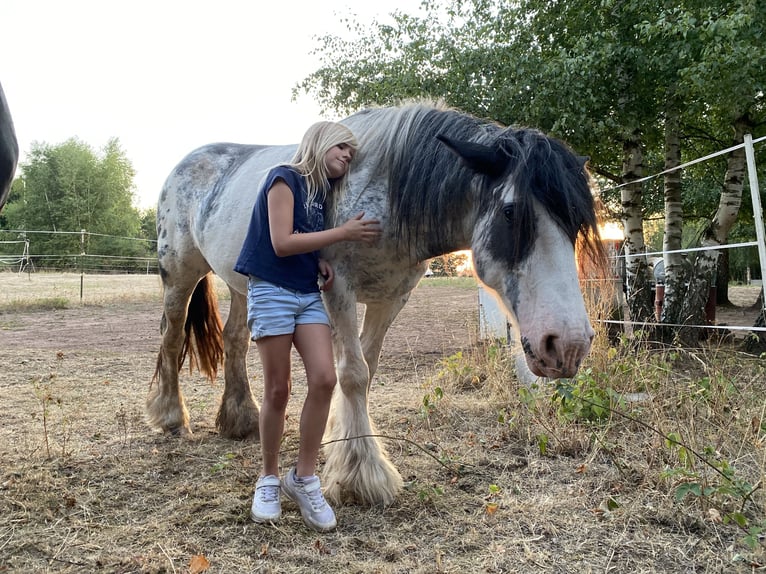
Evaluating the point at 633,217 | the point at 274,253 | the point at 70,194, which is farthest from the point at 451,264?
the point at 70,194

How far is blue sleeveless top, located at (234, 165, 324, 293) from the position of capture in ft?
7.85

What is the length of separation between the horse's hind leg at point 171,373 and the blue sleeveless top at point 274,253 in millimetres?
2001

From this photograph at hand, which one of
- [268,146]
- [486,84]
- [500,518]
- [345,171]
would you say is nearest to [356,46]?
[486,84]

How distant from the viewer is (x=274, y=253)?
2.41 metres

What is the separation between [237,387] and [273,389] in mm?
1789

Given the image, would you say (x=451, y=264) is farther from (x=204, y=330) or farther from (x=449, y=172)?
(x=204, y=330)

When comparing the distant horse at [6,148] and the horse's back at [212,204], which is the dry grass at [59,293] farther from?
the distant horse at [6,148]

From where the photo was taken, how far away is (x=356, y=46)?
1223 cm

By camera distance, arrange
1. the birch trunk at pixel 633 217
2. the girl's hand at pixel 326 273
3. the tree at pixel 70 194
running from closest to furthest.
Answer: the girl's hand at pixel 326 273 < the birch trunk at pixel 633 217 < the tree at pixel 70 194

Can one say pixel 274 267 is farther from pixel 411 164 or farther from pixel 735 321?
pixel 735 321

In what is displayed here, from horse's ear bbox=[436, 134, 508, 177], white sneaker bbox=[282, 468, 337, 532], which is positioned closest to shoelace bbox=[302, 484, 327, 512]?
white sneaker bbox=[282, 468, 337, 532]

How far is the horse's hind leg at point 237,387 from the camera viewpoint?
12.8 feet

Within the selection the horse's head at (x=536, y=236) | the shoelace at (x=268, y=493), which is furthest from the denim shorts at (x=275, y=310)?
the horse's head at (x=536, y=236)

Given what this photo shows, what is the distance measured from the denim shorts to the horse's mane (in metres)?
0.59
